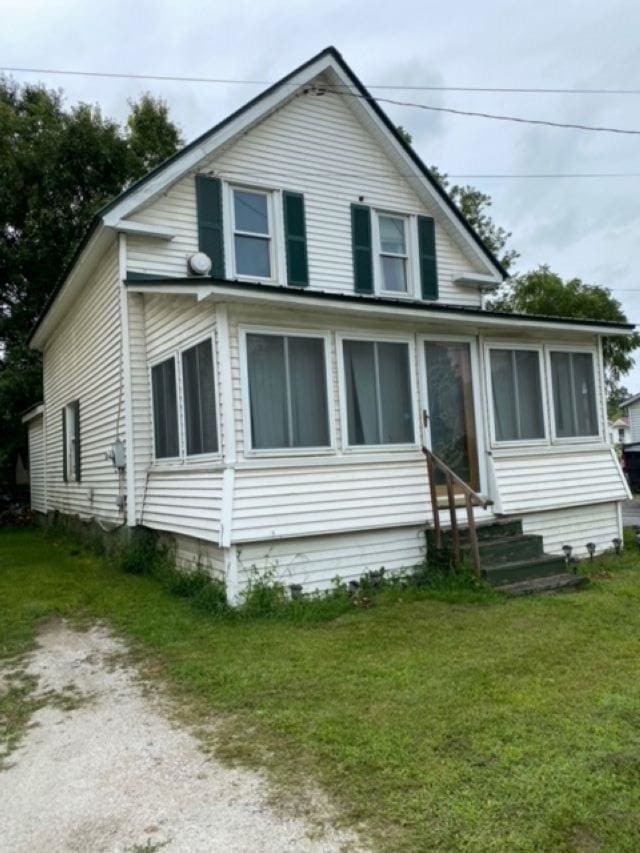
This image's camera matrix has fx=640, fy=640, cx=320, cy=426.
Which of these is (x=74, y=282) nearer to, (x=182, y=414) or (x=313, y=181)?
(x=313, y=181)

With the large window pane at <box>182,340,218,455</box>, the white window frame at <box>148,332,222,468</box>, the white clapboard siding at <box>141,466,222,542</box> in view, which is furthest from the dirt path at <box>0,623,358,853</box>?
the large window pane at <box>182,340,218,455</box>

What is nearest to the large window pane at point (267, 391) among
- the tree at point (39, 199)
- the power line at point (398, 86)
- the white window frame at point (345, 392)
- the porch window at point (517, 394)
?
the white window frame at point (345, 392)

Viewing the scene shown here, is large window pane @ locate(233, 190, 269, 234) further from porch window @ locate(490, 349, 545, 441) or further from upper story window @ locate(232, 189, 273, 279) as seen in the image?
porch window @ locate(490, 349, 545, 441)

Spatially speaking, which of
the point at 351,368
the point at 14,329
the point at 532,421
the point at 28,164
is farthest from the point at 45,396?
the point at 532,421

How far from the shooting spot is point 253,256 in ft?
32.5

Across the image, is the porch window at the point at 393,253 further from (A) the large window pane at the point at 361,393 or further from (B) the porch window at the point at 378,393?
(A) the large window pane at the point at 361,393

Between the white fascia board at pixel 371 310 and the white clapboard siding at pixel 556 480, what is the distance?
172cm

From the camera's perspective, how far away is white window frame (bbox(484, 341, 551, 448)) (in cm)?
845

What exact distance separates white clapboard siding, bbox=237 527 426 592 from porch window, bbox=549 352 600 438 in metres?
3.05

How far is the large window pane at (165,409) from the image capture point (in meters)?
8.18

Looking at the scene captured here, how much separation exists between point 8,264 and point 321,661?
17.6 metres

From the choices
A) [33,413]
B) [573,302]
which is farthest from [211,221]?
[573,302]

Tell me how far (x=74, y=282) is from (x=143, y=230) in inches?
114

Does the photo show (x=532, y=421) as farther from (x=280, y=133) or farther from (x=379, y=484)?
(x=280, y=133)
